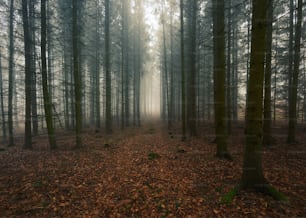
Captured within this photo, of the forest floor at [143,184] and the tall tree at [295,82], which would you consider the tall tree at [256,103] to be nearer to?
the forest floor at [143,184]

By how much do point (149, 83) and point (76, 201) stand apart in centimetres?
4141

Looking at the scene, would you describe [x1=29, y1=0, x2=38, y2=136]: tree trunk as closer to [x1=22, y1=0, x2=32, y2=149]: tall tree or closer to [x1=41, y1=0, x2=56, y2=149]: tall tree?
[x1=22, y1=0, x2=32, y2=149]: tall tree

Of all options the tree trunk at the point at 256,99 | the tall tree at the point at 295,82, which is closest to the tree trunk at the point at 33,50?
the tree trunk at the point at 256,99

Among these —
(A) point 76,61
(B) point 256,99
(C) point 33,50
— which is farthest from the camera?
(C) point 33,50

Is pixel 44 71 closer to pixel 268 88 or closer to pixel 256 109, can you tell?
pixel 256 109

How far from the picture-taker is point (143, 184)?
205 inches

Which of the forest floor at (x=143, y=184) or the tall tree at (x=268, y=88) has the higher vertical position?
the tall tree at (x=268, y=88)

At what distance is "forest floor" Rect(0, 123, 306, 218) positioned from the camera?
3861 mm

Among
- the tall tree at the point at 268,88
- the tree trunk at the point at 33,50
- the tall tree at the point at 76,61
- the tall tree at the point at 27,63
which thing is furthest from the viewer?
the tree trunk at the point at 33,50

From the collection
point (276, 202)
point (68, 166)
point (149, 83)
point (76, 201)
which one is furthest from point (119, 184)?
point (149, 83)

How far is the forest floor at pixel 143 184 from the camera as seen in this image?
3861 mm

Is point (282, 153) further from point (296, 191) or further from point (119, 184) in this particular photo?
point (119, 184)

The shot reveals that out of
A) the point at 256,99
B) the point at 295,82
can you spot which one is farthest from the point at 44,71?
the point at 295,82

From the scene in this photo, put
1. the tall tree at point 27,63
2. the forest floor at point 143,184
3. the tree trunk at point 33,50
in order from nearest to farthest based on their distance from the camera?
the forest floor at point 143,184 < the tall tree at point 27,63 < the tree trunk at point 33,50
